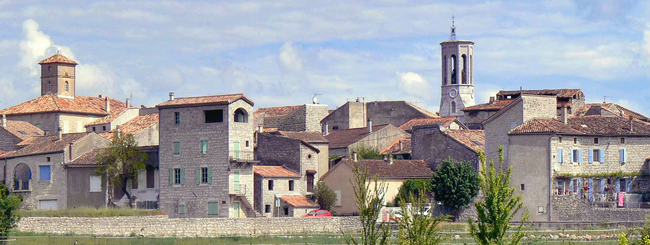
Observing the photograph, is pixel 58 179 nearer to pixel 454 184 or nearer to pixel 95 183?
pixel 95 183

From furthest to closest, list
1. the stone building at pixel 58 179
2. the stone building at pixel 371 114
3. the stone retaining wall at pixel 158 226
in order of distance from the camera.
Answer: the stone building at pixel 371 114 < the stone building at pixel 58 179 < the stone retaining wall at pixel 158 226

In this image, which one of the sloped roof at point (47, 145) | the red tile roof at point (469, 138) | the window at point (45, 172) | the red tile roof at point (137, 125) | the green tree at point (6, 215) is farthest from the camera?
the red tile roof at point (137, 125)

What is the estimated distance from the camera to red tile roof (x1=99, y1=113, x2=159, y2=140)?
73.7 m

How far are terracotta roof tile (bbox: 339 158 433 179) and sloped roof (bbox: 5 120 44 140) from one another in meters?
23.5

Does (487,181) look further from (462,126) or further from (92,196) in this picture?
(462,126)

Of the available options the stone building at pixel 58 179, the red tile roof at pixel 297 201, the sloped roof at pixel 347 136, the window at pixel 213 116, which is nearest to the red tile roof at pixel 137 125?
the stone building at pixel 58 179

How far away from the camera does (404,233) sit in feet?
94.7

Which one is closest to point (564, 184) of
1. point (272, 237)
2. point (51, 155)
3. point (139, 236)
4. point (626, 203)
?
point (626, 203)

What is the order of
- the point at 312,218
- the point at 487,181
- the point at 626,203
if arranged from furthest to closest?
the point at 626,203 → the point at 312,218 → the point at 487,181

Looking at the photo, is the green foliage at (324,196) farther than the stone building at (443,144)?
No

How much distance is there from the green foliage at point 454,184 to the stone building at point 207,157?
36.0ft

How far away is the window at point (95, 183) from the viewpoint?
6644 cm

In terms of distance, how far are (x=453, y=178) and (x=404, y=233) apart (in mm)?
36420

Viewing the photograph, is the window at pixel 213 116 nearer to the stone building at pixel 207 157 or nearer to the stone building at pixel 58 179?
the stone building at pixel 207 157
